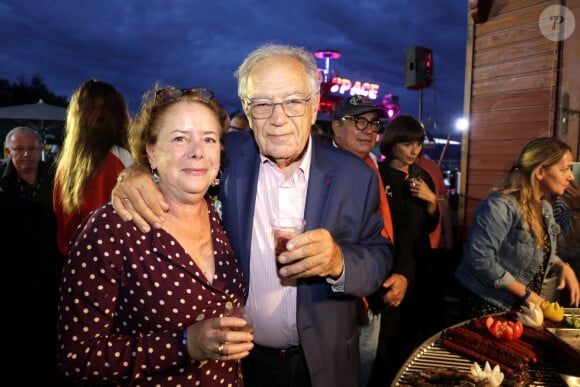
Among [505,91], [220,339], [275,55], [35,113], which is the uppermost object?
[35,113]

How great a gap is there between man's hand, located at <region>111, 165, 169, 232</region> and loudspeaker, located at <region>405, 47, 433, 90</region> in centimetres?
1299

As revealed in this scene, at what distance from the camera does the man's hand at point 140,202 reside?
1.77 m

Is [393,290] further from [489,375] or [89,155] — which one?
[89,155]

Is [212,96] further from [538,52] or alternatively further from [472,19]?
[472,19]

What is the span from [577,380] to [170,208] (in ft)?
6.26

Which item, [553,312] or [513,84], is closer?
[553,312]

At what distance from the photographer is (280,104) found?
226cm

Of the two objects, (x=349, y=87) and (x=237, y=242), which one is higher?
(x=349, y=87)

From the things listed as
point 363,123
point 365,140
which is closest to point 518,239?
point 365,140

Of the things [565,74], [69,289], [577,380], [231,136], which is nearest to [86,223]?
[69,289]

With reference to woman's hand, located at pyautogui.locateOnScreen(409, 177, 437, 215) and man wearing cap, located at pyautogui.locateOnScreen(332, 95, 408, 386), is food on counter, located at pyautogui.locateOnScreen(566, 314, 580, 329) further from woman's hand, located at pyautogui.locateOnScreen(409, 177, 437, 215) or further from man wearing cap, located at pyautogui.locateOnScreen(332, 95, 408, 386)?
woman's hand, located at pyautogui.locateOnScreen(409, 177, 437, 215)

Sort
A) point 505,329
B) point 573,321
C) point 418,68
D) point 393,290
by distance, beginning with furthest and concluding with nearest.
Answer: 1. point 418,68
2. point 393,290
3. point 573,321
4. point 505,329

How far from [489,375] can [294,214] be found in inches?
47.5

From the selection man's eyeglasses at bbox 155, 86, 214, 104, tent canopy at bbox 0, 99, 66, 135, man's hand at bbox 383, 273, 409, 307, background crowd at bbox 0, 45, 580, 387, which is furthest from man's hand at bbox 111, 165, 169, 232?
tent canopy at bbox 0, 99, 66, 135
